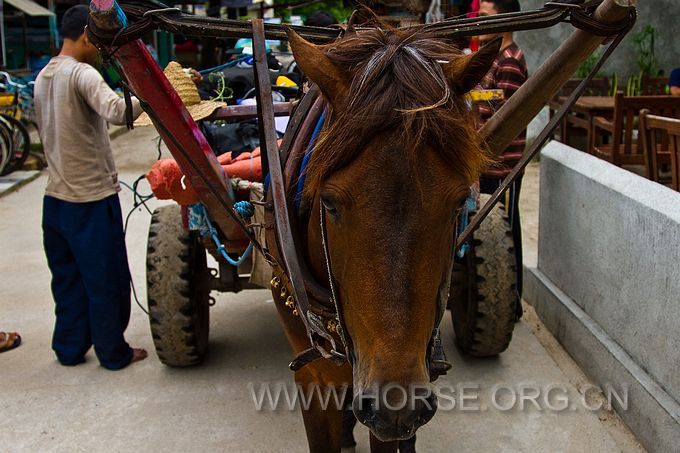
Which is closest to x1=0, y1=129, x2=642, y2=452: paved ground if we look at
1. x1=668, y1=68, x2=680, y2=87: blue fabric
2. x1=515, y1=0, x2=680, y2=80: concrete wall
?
x1=668, y1=68, x2=680, y2=87: blue fabric

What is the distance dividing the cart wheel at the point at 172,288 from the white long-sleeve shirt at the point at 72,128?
413 millimetres

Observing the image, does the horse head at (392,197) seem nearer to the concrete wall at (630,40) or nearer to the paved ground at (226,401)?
the paved ground at (226,401)

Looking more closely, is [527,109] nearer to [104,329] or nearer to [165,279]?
[165,279]

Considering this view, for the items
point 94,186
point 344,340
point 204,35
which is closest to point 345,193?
point 344,340

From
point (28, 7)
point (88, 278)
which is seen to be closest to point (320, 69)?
point (88, 278)

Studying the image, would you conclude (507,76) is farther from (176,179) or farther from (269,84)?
(269,84)

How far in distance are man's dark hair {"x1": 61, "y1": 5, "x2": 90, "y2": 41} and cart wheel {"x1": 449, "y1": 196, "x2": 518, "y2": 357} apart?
2.42 m

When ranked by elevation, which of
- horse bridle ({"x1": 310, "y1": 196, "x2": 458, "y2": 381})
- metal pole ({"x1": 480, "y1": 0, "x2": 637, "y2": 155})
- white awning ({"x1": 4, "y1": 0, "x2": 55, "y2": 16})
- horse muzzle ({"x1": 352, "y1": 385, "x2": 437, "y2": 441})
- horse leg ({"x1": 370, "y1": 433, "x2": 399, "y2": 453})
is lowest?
horse leg ({"x1": 370, "y1": 433, "x2": 399, "y2": 453})

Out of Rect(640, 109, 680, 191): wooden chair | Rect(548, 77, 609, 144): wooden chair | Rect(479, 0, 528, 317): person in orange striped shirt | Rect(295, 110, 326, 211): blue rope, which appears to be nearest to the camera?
Rect(295, 110, 326, 211): blue rope

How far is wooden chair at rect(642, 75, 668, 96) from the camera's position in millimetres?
8344

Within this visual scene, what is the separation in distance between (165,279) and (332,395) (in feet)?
4.97

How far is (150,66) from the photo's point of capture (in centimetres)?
240

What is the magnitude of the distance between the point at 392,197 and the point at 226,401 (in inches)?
96.4

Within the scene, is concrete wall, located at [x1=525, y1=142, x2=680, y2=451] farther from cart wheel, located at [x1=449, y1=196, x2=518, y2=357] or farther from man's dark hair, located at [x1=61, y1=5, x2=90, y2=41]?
man's dark hair, located at [x1=61, y1=5, x2=90, y2=41]
